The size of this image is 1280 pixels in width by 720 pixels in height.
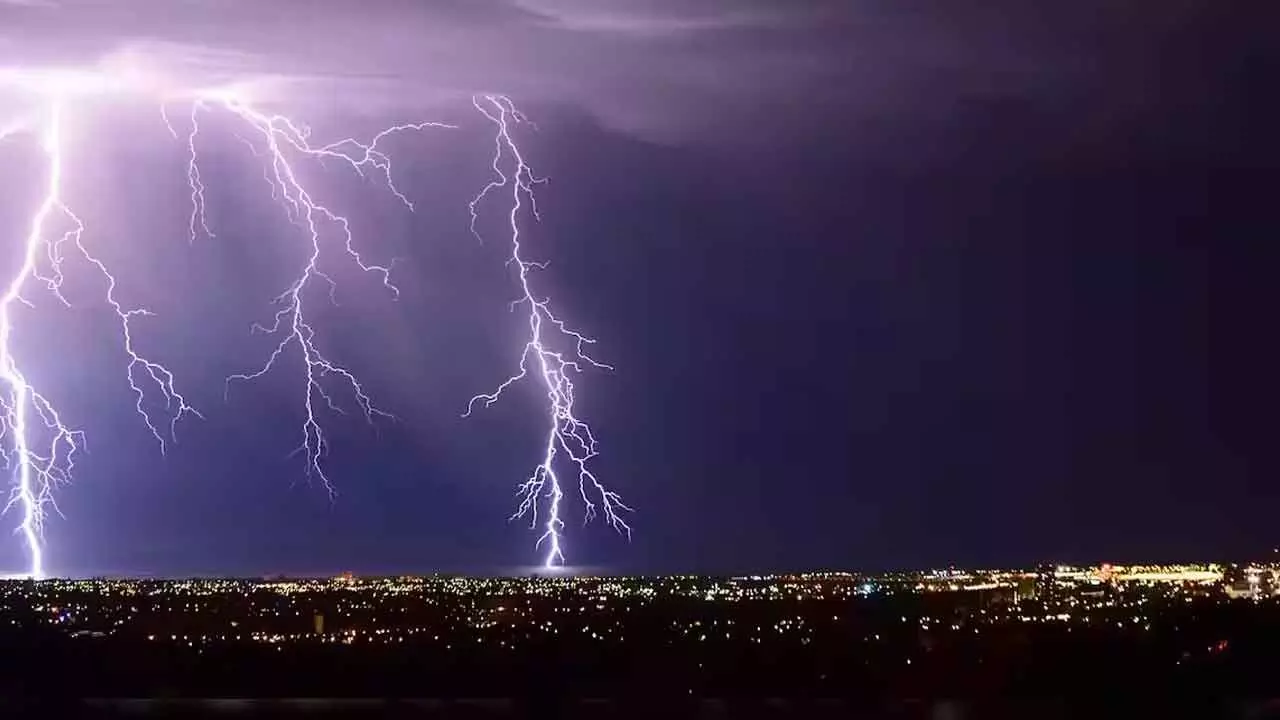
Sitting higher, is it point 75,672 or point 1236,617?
point 1236,617

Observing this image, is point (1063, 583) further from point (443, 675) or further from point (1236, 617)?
point (443, 675)

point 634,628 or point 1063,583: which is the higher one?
point 1063,583

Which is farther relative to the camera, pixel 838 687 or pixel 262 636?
pixel 262 636

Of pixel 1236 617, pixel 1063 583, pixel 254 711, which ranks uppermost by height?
pixel 1063 583

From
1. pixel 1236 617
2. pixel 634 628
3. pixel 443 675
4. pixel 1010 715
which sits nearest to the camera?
pixel 1010 715

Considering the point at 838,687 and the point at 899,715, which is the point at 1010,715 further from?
the point at 838,687

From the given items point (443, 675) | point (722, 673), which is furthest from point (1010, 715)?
point (443, 675)

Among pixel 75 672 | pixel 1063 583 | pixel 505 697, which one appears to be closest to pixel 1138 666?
pixel 505 697

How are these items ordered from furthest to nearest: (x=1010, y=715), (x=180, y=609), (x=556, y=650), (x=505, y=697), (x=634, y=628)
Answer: (x=180, y=609)
(x=634, y=628)
(x=556, y=650)
(x=505, y=697)
(x=1010, y=715)

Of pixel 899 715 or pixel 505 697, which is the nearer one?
pixel 899 715
